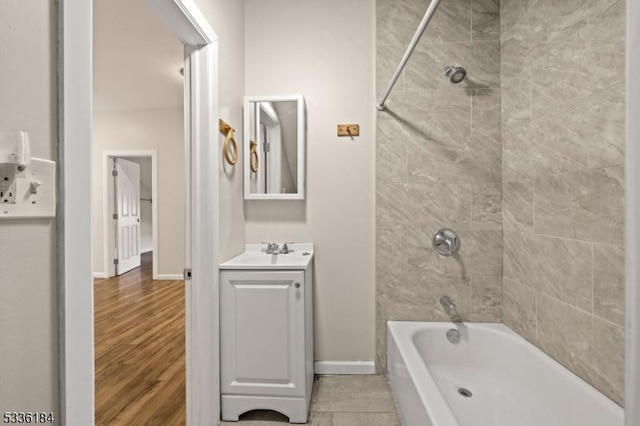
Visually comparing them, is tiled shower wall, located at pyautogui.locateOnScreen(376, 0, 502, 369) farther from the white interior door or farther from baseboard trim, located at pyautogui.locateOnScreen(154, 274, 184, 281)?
the white interior door

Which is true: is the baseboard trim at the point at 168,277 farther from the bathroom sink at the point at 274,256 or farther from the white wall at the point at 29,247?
the white wall at the point at 29,247

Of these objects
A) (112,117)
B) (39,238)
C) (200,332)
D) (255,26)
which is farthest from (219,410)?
(112,117)

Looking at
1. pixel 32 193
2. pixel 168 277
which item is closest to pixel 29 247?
pixel 32 193

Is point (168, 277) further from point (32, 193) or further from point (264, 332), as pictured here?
point (32, 193)

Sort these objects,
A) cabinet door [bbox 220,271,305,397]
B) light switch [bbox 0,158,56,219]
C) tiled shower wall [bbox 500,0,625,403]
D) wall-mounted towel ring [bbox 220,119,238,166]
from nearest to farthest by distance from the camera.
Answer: light switch [bbox 0,158,56,219], tiled shower wall [bbox 500,0,625,403], cabinet door [bbox 220,271,305,397], wall-mounted towel ring [bbox 220,119,238,166]

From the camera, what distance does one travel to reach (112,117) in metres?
4.51

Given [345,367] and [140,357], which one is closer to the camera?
[345,367]

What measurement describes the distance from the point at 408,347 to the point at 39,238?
1.58 m

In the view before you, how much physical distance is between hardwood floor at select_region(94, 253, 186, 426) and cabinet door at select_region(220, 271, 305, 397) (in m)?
0.45

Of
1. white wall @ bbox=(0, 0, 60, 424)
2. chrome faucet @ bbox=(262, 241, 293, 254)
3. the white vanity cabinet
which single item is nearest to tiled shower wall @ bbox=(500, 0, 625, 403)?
the white vanity cabinet

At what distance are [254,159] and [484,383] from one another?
1.97m

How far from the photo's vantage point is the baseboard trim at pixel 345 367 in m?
2.02

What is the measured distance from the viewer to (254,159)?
2049mm

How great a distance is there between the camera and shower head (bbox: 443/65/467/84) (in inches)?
70.2
